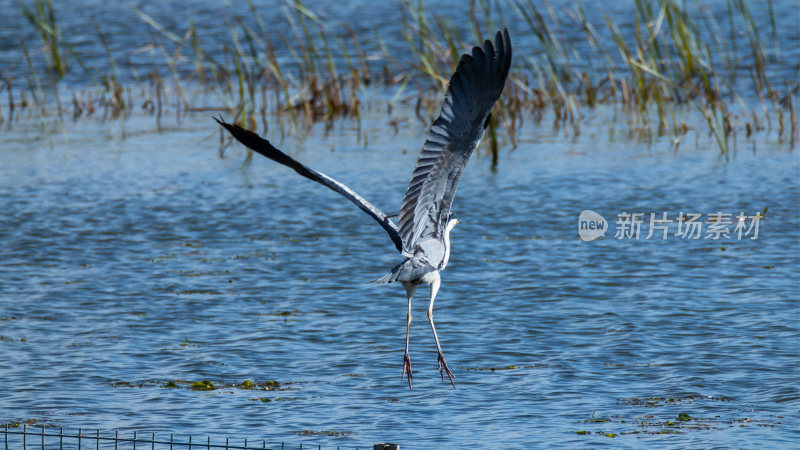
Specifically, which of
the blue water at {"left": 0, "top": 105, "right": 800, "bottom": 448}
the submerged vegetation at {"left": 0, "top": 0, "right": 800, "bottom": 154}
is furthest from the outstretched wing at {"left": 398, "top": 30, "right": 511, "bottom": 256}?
the submerged vegetation at {"left": 0, "top": 0, "right": 800, "bottom": 154}

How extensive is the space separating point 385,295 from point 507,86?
806 cm

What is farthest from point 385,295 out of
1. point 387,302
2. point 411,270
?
point 411,270

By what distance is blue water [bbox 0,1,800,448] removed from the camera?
802 cm

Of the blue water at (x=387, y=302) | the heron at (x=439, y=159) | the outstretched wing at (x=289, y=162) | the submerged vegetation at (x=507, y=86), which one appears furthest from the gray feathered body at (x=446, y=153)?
the submerged vegetation at (x=507, y=86)

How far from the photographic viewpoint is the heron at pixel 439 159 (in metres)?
6.68

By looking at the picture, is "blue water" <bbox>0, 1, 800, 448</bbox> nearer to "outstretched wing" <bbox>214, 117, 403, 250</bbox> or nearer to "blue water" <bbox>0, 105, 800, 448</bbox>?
"blue water" <bbox>0, 105, 800, 448</bbox>

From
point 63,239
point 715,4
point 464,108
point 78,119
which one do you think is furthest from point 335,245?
point 715,4

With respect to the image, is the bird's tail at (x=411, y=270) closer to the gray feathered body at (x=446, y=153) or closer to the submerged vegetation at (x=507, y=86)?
the gray feathered body at (x=446, y=153)

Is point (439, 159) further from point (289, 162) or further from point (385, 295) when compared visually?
point (385, 295)

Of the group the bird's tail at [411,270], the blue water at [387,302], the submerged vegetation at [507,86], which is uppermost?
the submerged vegetation at [507,86]

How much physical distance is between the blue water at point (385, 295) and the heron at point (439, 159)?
1123 mm

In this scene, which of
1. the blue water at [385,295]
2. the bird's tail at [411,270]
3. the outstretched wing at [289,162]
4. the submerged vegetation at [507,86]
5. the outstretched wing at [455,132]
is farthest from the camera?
the submerged vegetation at [507,86]

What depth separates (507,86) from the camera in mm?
18703

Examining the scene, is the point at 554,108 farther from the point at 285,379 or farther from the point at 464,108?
the point at 464,108
